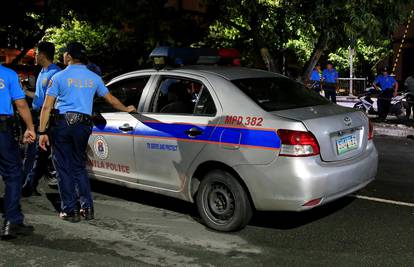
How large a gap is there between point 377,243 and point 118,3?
884 centimetres

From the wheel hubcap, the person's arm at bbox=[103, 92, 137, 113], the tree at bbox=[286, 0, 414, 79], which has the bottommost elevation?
the wheel hubcap

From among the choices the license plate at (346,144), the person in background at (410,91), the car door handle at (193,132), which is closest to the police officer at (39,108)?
the car door handle at (193,132)

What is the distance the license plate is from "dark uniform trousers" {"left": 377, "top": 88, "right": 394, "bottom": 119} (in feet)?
30.3

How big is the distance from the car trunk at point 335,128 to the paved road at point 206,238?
2.35ft

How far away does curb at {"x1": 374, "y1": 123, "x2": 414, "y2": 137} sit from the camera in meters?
10.9

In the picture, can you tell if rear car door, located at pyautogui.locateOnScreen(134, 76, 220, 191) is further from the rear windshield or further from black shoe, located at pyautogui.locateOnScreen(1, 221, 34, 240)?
black shoe, located at pyautogui.locateOnScreen(1, 221, 34, 240)

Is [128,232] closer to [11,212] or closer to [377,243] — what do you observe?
[11,212]

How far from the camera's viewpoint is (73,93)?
477 cm

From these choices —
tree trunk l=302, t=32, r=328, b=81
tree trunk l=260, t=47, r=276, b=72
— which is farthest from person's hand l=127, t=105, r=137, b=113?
tree trunk l=260, t=47, r=276, b=72

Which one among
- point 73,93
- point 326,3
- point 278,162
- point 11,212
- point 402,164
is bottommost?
point 402,164

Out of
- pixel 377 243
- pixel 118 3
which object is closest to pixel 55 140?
pixel 377 243

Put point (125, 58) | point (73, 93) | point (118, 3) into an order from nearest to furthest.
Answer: point (73, 93) < point (118, 3) < point (125, 58)

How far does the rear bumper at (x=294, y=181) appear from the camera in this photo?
417cm

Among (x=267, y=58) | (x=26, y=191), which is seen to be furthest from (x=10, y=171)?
(x=267, y=58)
